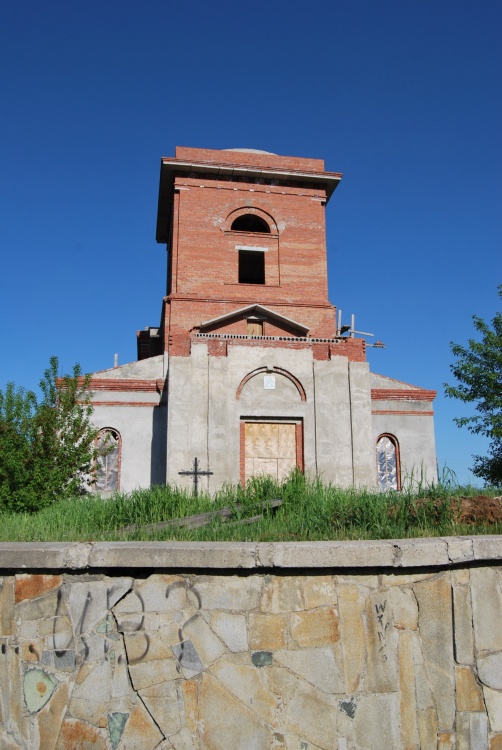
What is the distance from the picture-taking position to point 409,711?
13.0ft

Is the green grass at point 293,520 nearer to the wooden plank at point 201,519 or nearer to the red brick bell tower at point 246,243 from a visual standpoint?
the wooden plank at point 201,519

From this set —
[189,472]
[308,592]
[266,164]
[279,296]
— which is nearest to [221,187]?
[266,164]

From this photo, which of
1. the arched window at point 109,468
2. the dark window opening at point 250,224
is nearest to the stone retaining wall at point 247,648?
the arched window at point 109,468

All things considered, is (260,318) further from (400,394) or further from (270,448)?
(270,448)

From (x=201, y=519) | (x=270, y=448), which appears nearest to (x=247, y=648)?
(x=201, y=519)

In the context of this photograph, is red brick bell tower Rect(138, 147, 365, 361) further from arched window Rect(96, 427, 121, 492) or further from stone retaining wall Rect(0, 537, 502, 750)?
stone retaining wall Rect(0, 537, 502, 750)

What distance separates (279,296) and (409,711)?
17.1m

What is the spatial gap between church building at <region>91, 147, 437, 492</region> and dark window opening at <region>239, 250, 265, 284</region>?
0.20 meters

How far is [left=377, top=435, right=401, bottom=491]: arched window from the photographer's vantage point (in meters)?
17.8

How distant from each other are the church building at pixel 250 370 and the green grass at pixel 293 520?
24.4 feet

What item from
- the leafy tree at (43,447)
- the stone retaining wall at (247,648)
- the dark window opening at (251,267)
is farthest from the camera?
the dark window opening at (251,267)

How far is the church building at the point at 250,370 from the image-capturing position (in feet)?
49.7

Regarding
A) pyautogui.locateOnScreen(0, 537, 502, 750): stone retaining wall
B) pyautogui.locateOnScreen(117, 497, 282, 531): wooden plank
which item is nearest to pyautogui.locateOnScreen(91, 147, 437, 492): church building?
pyautogui.locateOnScreen(117, 497, 282, 531): wooden plank

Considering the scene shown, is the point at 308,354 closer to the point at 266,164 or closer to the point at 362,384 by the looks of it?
the point at 362,384
